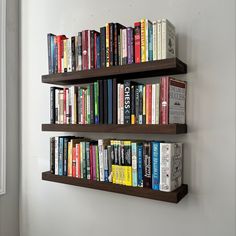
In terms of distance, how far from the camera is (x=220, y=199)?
122 cm

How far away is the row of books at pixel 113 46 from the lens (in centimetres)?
120

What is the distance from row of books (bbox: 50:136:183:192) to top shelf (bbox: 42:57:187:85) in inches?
14.5

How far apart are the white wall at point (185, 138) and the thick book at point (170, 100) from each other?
0.08 meters

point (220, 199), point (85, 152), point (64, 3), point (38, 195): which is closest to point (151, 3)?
point (64, 3)

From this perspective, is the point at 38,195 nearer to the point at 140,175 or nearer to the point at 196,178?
the point at 140,175

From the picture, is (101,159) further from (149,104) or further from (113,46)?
(113,46)

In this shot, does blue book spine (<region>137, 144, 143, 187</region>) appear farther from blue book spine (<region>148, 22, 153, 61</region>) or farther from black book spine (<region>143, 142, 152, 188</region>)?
blue book spine (<region>148, 22, 153, 61</region>)

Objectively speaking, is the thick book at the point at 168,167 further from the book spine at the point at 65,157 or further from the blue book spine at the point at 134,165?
the book spine at the point at 65,157

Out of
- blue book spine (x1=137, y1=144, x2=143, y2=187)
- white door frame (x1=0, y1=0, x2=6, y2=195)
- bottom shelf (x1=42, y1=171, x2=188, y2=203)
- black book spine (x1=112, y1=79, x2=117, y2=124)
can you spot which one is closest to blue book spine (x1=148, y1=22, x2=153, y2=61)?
black book spine (x1=112, y1=79, x2=117, y2=124)

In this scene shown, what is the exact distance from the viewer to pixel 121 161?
52.6 inches

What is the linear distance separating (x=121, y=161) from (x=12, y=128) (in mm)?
1087

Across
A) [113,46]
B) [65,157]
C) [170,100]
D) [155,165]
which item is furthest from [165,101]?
[65,157]

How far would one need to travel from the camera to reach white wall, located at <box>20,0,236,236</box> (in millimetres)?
1209

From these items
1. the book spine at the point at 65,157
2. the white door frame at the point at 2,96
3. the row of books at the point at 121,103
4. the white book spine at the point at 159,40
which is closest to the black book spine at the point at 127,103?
the row of books at the point at 121,103
